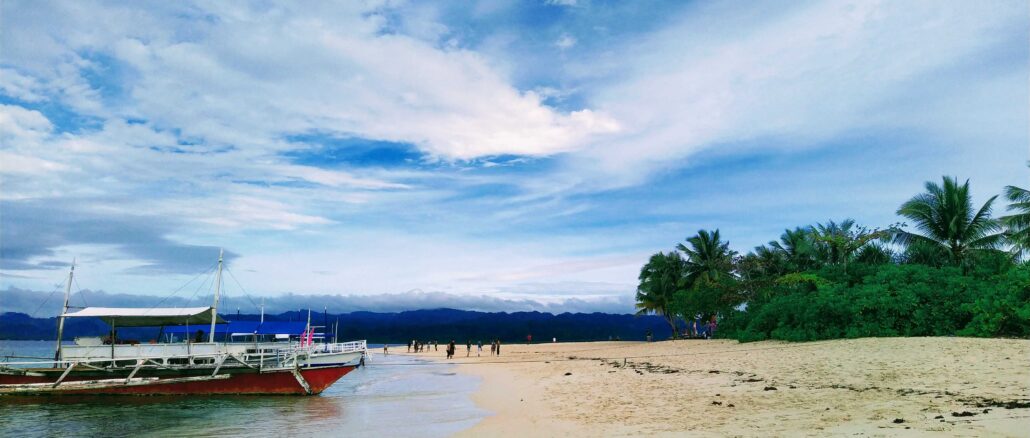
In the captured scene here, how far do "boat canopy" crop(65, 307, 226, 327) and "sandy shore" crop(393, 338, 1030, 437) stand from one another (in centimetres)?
1396

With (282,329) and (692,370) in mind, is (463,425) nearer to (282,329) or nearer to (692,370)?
(692,370)

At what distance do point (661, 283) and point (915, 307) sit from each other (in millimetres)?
37307

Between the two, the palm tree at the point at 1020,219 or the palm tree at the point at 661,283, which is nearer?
the palm tree at the point at 1020,219

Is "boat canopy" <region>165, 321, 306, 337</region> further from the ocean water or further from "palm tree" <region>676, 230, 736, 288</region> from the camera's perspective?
"palm tree" <region>676, 230, 736, 288</region>

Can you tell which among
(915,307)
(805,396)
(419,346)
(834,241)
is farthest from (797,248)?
(419,346)

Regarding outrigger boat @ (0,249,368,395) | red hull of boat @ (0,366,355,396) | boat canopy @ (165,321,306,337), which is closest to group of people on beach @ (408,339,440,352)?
A: boat canopy @ (165,321,306,337)

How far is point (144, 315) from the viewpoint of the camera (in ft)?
84.6

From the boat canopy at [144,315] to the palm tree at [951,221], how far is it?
40.9 meters

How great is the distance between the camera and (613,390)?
1977 centimetres

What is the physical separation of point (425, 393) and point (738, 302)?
30693 mm

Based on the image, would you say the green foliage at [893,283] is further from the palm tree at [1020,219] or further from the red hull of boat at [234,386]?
the red hull of boat at [234,386]

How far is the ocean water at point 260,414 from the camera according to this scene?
16.5 meters

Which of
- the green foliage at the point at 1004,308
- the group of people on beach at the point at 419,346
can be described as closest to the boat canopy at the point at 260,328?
the green foliage at the point at 1004,308

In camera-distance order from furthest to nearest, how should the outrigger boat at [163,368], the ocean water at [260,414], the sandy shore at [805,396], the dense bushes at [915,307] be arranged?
the outrigger boat at [163,368], the dense bushes at [915,307], the ocean water at [260,414], the sandy shore at [805,396]
